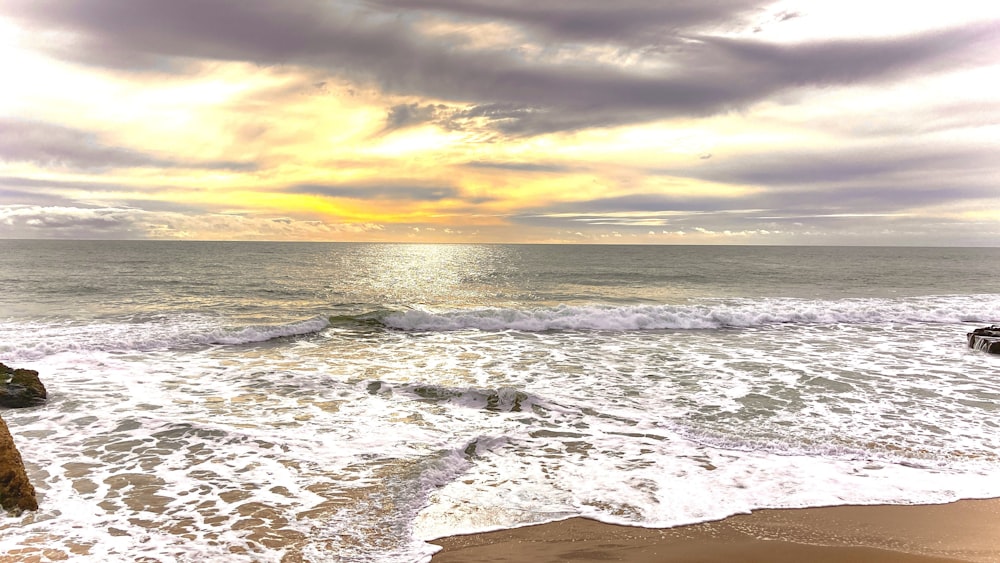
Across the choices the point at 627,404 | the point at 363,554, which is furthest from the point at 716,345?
the point at 363,554

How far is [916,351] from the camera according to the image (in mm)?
16234

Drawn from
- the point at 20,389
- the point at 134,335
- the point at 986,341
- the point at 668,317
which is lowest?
the point at 668,317

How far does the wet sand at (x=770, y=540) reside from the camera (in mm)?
5340

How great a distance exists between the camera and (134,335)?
17438 millimetres

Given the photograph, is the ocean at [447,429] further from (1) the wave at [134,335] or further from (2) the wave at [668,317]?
(2) the wave at [668,317]

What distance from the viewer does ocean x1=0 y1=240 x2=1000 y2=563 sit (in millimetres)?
6055

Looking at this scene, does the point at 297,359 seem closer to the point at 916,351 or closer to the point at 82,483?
the point at 82,483

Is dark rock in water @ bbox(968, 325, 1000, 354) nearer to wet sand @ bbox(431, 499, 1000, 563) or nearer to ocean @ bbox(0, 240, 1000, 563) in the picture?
ocean @ bbox(0, 240, 1000, 563)

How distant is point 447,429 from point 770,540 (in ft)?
16.8

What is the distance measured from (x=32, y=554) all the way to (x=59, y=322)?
19398 millimetres

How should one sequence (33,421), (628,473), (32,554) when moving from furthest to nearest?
(33,421)
(628,473)
(32,554)

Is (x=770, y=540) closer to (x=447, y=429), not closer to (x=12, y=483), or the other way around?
(x=447, y=429)

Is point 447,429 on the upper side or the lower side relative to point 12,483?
lower

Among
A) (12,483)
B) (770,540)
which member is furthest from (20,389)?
(770,540)
